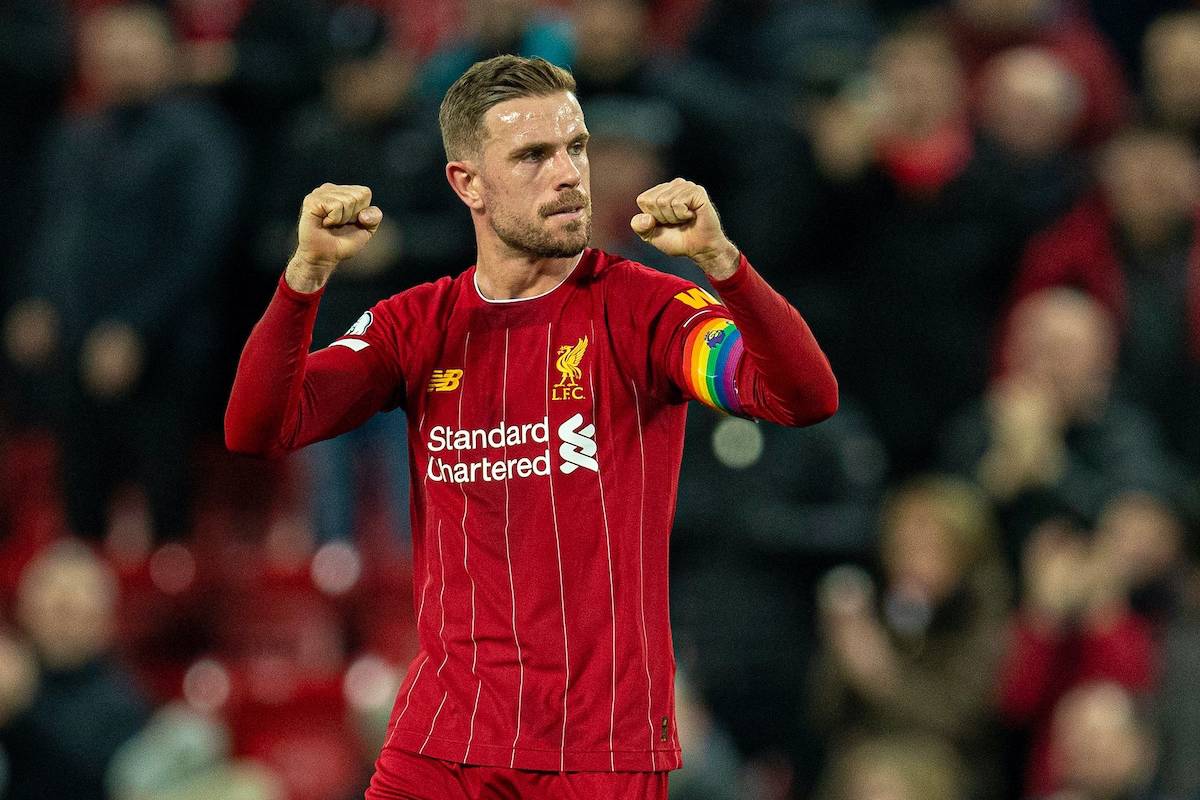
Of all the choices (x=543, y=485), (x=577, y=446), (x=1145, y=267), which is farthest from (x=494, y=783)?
(x=1145, y=267)

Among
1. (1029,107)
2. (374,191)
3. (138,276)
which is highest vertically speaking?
(1029,107)

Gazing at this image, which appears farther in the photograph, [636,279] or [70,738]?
[70,738]

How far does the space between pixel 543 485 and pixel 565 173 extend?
2.40ft

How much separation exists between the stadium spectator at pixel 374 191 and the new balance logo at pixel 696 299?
4.20 meters

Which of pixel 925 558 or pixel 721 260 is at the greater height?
pixel 721 260

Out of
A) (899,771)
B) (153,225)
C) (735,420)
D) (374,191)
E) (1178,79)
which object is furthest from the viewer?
(153,225)

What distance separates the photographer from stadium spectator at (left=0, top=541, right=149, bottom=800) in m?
8.77

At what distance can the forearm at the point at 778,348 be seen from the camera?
4.36m

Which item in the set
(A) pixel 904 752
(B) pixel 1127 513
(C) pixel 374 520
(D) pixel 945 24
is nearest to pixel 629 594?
(A) pixel 904 752

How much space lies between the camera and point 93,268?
9891 millimetres

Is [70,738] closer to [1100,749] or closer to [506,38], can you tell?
[506,38]

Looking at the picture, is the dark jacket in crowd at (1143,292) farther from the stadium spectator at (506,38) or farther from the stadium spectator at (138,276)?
the stadium spectator at (138,276)

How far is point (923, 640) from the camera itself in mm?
8578

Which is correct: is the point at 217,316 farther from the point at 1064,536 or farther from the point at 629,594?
the point at 629,594
